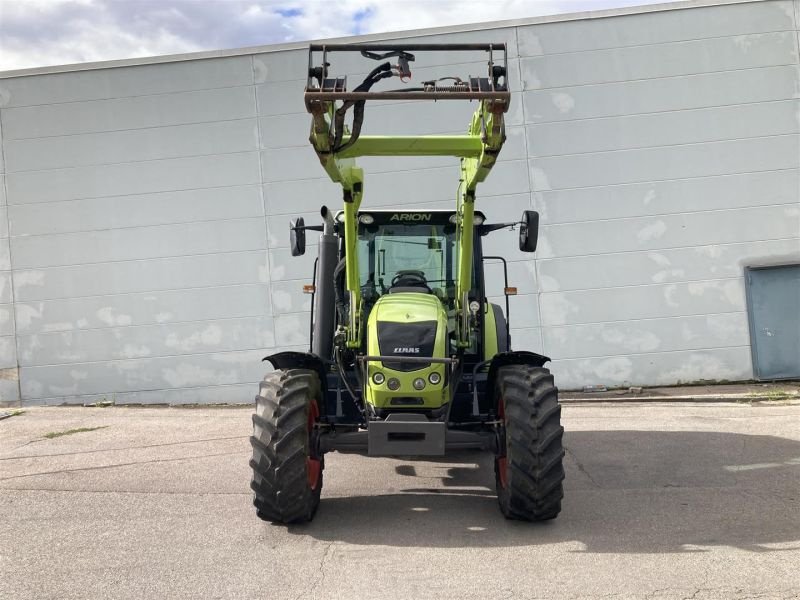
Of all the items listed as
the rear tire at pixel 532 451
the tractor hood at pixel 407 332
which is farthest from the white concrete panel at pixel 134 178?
the rear tire at pixel 532 451

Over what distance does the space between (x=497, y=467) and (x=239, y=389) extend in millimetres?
7718

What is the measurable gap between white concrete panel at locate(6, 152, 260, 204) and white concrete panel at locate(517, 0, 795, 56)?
5126 mm

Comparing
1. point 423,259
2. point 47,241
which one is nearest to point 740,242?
point 423,259

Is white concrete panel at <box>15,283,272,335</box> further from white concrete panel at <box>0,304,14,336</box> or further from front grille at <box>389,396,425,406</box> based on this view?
front grille at <box>389,396,425,406</box>

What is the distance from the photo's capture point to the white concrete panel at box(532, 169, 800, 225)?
40.6ft

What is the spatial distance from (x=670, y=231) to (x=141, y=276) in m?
8.71

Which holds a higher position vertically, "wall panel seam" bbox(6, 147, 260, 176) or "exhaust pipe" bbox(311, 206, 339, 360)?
"wall panel seam" bbox(6, 147, 260, 176)

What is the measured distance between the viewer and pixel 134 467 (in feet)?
25.5

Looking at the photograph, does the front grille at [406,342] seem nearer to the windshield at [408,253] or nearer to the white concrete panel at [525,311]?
the windshield at [408,253]

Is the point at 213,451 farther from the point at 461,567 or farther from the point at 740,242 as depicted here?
the point at 740,242

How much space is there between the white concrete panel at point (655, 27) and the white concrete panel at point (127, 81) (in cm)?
488

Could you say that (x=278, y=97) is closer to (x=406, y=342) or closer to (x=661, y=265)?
(x=661, y=265)

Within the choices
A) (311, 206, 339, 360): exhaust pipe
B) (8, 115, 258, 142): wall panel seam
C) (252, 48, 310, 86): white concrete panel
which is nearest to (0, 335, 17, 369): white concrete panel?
(8, 115, 258, 142): wall panel seam

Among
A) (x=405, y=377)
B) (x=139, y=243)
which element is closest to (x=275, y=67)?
(x=139, y=243)
